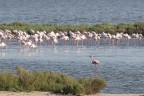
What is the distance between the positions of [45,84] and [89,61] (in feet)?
34.3

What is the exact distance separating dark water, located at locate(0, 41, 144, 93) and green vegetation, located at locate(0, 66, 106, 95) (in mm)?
1568

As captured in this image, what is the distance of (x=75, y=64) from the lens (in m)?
33.6

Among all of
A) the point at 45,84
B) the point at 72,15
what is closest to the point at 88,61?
the point at 45,84

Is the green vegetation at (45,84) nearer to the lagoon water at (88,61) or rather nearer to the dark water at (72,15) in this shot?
the lagoon water at (88,61)

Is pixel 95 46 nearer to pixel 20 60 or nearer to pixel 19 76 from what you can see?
pixel 20 60

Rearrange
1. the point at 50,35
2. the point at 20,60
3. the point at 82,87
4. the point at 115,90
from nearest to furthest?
the point at 82,87 → the point at 115,90 → the point at 20,60 → the point at 50,35

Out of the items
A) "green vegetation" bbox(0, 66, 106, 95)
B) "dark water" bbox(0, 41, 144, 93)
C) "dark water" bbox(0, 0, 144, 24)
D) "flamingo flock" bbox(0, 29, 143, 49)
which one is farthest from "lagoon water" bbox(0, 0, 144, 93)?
"dark water" bbox(0, 0, 144, 24)

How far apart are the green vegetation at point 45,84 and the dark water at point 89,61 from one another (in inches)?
61.7

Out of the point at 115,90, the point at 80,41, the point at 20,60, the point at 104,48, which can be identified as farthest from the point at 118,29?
the point at 115,90

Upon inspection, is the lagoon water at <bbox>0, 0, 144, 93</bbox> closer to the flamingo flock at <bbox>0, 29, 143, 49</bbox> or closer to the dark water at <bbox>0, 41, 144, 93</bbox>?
the dark water at <bbox>0, 41, 144, 93</bbox>

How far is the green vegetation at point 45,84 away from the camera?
23.8 metres

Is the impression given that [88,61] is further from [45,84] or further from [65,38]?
[45,84]

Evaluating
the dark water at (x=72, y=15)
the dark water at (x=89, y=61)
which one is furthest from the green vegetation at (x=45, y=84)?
the dark water at (x=72, y=15)

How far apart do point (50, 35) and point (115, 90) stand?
765 inches
